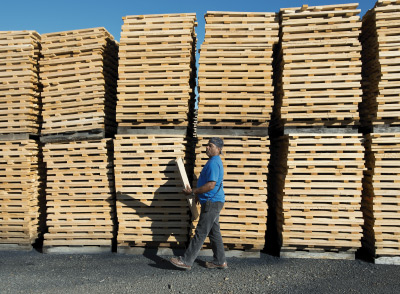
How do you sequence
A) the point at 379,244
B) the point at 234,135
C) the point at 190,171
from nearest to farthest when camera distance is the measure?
the point at 379,244
the point at 234,135
the point at 190,171

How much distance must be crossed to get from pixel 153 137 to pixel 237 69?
90.0 inches

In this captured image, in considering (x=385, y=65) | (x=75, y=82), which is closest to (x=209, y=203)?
(x=75, y=82)

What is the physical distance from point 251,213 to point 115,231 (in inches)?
120

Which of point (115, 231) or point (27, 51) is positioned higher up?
point (27, 51)

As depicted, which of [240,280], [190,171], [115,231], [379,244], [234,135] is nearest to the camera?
[240,280]

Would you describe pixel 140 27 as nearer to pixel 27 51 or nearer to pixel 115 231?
pixel 27 51

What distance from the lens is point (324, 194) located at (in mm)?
5859

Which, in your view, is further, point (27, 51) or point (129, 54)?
point (27, 51)

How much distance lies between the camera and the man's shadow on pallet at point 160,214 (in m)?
6.12

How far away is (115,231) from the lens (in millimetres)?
6527

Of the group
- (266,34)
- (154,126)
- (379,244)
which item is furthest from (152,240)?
(266,34)

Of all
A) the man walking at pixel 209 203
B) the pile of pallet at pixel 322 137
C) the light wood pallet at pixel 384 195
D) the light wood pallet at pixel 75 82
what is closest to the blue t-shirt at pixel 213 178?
the man walking at pixel 209 203

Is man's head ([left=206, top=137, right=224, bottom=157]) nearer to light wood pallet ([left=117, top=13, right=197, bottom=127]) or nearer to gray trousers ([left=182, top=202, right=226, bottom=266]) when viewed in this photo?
gray trousers ([left=182, top=202, right=226, bottom=266])

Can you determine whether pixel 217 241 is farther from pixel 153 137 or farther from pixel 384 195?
pixel 384 195
